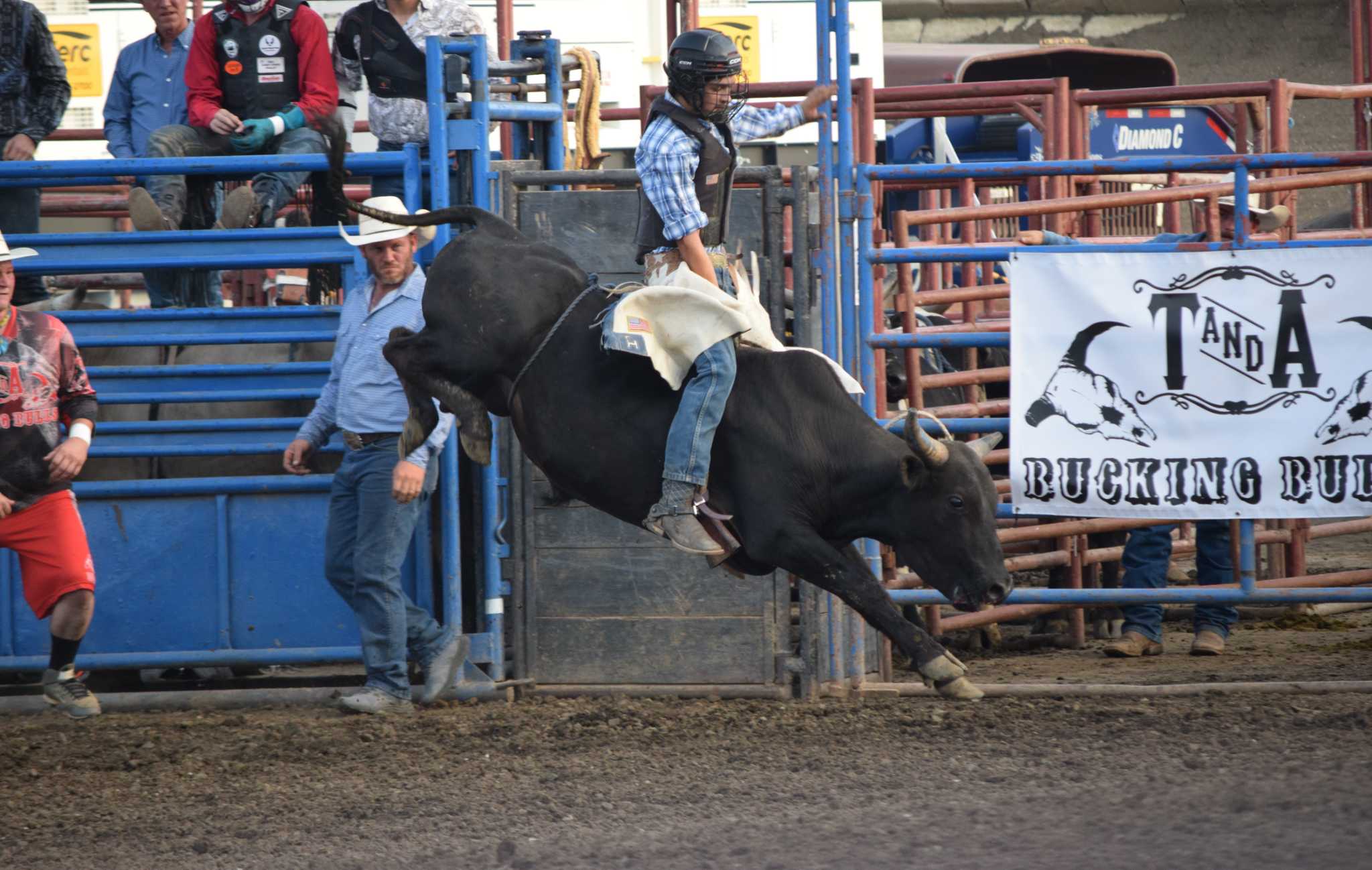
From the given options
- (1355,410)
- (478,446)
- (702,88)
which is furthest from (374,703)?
(1355,410)

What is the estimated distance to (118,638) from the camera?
7.00 m

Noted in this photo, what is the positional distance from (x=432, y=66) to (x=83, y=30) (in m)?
8.45

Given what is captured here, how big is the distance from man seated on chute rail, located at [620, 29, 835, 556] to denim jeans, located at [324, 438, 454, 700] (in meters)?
1.43

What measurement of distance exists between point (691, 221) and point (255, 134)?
2.92m

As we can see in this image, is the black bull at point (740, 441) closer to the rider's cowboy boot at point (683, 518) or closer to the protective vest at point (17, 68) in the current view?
the rider's cowboy boot at point (683, 518)

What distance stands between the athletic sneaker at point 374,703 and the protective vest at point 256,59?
2952 millimetres

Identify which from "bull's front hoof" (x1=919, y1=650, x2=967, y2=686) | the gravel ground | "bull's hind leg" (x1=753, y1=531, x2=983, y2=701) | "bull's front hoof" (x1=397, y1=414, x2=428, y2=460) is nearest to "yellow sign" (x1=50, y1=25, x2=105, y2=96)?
the gravel ground

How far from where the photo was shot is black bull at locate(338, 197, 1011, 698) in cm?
534

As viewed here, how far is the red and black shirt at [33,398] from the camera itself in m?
6.11

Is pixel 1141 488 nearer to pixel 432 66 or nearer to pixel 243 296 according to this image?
pixel 432 66

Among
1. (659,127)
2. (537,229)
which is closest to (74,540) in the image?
(537,229)

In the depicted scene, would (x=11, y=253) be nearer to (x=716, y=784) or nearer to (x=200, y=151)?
(x=200, y=151)

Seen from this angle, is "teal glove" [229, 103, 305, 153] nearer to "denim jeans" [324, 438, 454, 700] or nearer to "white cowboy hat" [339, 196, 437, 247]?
"white cowboy hat" [339, 196, 437, 247]

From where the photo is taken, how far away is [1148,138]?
1275cm
